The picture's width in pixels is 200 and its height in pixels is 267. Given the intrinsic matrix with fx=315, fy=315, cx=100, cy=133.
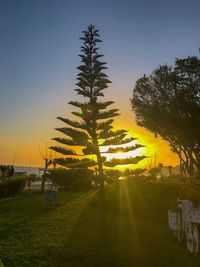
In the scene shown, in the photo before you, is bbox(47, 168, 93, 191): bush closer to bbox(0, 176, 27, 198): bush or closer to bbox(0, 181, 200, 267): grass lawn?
bbox(0, 176, 27, 198): bush

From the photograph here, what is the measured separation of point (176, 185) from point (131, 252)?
706 cm

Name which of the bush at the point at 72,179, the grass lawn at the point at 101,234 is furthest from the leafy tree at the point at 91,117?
the bush at the point at 72,179

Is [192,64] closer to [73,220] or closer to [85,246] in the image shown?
[73,220]

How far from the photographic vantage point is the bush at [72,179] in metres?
30.8

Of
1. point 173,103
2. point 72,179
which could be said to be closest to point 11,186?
point 72,179

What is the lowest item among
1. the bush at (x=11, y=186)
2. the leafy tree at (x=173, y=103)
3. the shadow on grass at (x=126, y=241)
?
the shadow on grass at (x=126, y=241)

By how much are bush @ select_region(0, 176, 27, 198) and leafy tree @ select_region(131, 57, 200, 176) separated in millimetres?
12240

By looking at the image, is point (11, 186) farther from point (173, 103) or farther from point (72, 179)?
point (173, 103)

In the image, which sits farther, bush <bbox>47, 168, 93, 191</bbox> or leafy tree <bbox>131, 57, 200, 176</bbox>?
bush <bbox>47, 168, 93, 191</bbox>

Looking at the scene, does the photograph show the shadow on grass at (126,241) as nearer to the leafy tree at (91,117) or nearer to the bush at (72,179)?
the leafy tree at (91,117)

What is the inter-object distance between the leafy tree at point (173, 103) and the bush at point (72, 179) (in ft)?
25.3

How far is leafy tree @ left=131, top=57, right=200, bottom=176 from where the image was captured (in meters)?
24.4

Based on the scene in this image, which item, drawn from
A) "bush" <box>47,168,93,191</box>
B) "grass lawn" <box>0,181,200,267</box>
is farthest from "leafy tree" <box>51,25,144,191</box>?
"bush" <box>47,168,93,191</box>

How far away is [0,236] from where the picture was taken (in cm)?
1051
